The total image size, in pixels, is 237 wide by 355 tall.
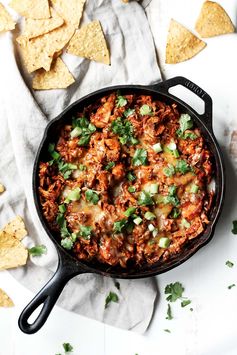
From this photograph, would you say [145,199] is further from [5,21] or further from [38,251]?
[5,21]

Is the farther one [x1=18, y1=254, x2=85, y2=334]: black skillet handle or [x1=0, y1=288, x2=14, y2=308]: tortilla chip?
[x1=0, y1=288, x2=14, y2=308]: tortilla chip

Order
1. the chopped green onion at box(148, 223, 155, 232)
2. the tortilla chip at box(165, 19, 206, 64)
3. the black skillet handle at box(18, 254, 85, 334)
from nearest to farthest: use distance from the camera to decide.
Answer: the black skillet handle at box(18, 254, 85, 334) < the chopped green onion at box(148, 223, 155, 232) < the tortilla chip at box(165, 19, 206, 64)

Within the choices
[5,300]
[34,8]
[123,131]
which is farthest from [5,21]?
[5,300]

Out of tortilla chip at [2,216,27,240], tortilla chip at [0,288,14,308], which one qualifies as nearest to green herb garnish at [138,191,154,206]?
tortilla chip at [2,216,27,240]

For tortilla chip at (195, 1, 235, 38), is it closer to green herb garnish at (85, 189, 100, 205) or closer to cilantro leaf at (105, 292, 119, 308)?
green herb garnish at (85, 189, 100, 205)

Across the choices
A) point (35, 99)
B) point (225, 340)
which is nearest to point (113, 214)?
point (35, 99)

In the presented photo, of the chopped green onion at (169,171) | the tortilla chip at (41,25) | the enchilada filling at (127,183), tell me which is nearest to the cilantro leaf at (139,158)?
the enchilada filling at (127,183)

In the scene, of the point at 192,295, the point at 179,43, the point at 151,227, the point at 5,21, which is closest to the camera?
the point at 151,227
